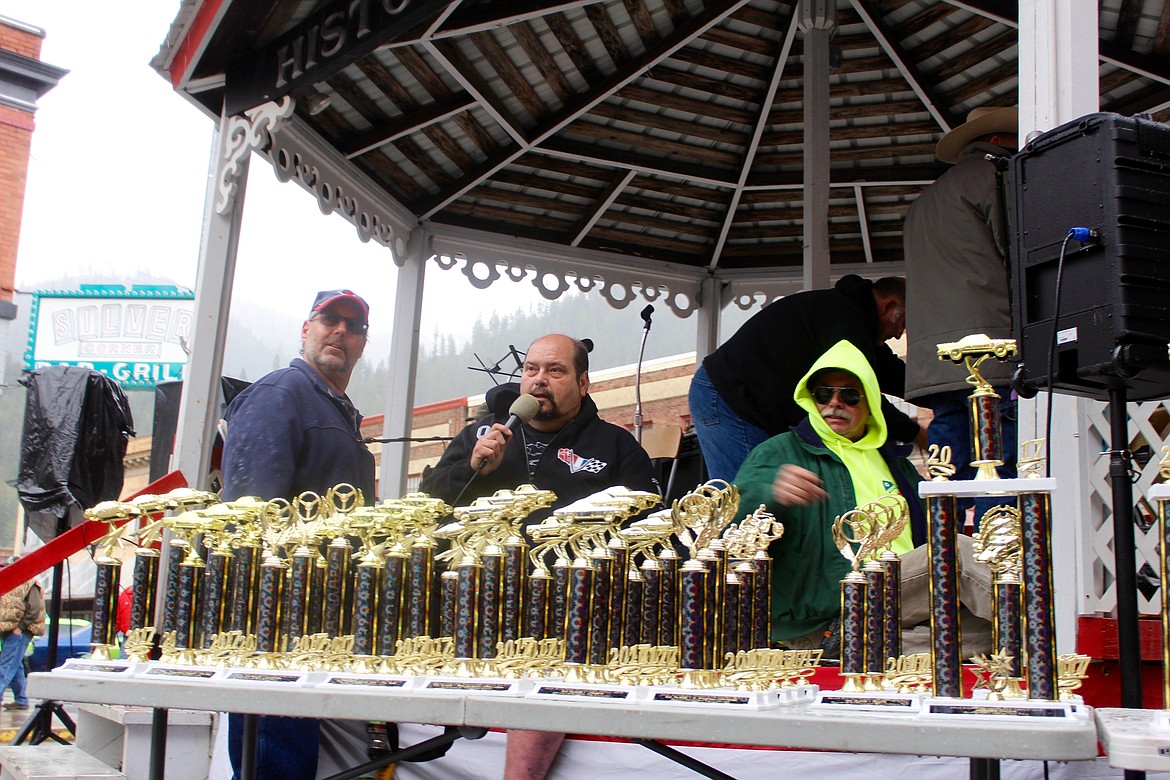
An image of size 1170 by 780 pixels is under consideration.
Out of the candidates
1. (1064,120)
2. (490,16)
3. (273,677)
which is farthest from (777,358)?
(273,677)

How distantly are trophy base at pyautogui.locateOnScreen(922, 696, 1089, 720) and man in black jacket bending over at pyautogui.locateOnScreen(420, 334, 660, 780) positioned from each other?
2184 millimetres

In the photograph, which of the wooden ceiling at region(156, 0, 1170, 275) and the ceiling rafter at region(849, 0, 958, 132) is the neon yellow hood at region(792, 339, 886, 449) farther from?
the ceiling rafter at region(849, 0, 958, 132)

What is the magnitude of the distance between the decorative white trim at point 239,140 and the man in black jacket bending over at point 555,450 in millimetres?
1811

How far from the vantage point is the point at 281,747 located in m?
3.44

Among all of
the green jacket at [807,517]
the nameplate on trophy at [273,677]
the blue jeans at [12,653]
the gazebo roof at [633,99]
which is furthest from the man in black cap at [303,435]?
the blue jeans at [12,653]

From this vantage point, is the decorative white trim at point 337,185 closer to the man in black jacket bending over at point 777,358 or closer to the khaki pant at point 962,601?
the man in black jacket bending over at point 777,358

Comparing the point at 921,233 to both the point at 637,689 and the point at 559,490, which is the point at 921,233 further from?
the point at 637,689

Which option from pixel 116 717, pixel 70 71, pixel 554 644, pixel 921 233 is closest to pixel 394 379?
pixel 116 717

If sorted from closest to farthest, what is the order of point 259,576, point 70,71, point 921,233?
1. point 259,576
2. point 921,233
3. point 70,71

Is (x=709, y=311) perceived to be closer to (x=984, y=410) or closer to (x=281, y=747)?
(x=281, y=747)

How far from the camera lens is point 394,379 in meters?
7.04

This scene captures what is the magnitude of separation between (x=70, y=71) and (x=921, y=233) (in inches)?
917

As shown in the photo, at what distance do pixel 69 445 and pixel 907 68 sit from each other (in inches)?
277

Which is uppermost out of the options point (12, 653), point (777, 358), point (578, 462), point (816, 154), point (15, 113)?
point (15, 113)
